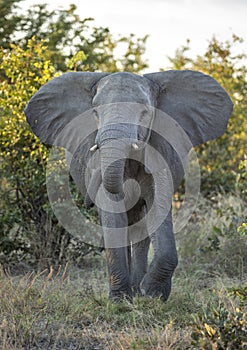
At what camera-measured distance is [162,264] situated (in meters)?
5.77

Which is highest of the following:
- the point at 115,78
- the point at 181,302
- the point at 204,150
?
the point at 115,78

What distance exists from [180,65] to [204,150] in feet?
7.84

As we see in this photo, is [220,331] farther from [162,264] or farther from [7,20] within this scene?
[7,20]

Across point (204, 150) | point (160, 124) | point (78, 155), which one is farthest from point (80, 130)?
point (204, 150)

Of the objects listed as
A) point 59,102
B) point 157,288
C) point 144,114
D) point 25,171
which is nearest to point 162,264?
point 157,288

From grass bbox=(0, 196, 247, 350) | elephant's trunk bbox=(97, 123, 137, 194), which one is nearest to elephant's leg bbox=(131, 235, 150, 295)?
grass bbox=(0, 196, 247, 350)

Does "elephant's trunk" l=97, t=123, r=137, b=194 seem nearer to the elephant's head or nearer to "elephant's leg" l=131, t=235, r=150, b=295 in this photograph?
the elephant's head

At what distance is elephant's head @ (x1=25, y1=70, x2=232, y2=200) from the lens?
537 cm

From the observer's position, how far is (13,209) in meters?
8.08

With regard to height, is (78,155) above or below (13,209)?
above

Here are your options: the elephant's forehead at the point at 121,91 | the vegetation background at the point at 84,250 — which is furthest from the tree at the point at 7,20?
the elephant's forehead at the point at 121,91

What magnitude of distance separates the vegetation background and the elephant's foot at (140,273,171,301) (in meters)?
0.14

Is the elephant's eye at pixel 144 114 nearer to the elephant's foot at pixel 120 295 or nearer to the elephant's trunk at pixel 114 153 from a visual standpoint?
the elephant's trunk at pixel 114 153

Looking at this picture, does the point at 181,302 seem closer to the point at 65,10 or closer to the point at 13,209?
the point at 13,209
